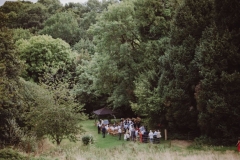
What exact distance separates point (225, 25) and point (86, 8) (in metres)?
63.6

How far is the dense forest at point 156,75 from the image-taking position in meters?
20.3

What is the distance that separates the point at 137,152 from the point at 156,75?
10669 millimetres

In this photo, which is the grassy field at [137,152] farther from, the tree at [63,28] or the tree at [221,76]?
the tree at [63,28]

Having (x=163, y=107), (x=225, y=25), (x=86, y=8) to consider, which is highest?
(x=86, y=8)

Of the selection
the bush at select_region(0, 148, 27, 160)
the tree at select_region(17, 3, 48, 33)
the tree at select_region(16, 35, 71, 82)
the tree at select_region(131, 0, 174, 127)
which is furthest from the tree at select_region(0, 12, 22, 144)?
the tree at select_region(17, 3, 48, 33)

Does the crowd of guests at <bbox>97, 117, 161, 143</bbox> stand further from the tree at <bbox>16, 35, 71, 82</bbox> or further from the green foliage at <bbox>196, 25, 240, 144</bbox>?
the tree at <bbox>16, 35, 71, 82</bbox>

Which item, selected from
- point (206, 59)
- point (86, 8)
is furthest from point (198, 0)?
Result: point (86, 8)

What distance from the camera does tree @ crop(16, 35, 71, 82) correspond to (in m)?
41.1

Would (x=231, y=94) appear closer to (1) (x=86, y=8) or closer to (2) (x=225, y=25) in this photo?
(2) (x=225, y=25)

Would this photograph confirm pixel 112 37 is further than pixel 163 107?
Yes

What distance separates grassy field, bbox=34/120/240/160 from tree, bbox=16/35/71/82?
1635cm

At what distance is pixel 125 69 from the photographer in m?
31.0

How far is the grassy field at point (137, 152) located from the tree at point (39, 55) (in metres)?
16.3

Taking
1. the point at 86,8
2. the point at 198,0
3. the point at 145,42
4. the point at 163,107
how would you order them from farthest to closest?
the point at 86,8
the point at 145,42
the point at 163,107
the point at 198,0
